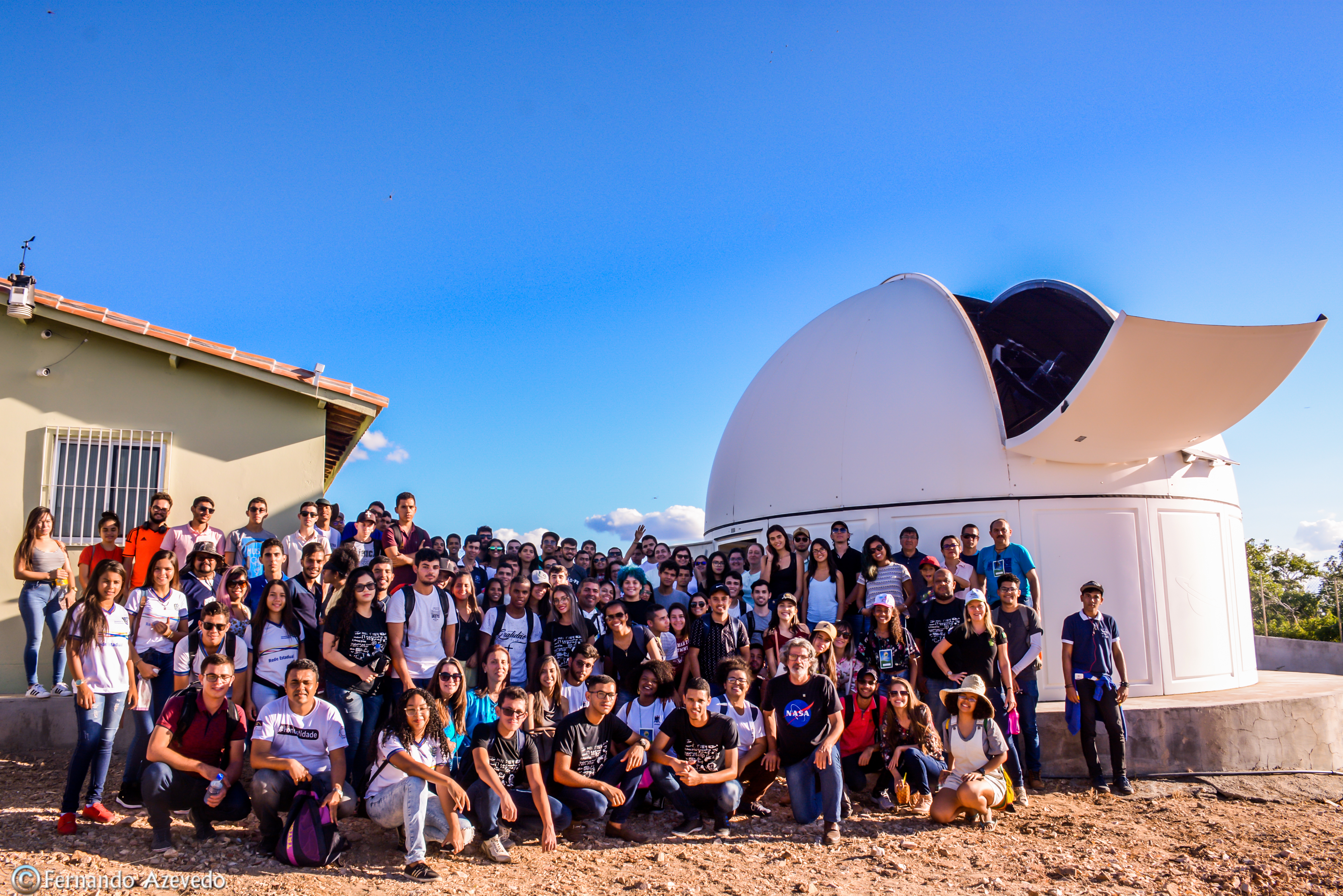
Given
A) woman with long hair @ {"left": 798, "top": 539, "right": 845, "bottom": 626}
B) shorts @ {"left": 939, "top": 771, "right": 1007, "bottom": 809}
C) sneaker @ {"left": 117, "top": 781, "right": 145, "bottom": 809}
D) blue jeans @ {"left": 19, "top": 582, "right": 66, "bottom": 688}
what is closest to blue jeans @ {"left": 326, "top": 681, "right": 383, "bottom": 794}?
sneaker @ {"left": 117, "top": 781, "right": 145, "bottom": 809}

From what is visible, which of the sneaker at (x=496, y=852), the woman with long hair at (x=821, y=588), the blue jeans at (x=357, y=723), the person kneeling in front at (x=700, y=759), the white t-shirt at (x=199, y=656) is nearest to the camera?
the sneaker at (x=496, y=852)

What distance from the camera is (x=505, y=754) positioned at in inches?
191

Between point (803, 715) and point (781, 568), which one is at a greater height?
point (781, 568)

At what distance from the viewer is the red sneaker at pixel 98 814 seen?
15.6 feet

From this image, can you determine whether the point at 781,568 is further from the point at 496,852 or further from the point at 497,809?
the point at 496,852

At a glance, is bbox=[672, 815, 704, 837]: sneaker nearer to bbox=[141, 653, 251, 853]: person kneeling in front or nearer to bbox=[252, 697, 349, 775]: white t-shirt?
bbox=[252, 697, 349, 775]: white t-shirt

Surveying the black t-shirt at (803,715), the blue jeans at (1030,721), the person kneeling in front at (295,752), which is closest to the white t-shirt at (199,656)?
the person kneeling in front at (295,752)

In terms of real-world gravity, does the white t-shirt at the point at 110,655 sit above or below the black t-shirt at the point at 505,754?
above

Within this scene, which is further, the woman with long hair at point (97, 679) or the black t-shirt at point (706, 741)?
the black t-shirt at point (706, 741)

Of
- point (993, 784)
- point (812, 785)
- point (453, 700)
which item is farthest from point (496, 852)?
point (993, 784)

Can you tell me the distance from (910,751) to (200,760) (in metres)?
4.49

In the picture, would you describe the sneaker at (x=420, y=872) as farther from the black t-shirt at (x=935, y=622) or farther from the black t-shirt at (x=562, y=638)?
the black t-shirt at (x=935, y=622)

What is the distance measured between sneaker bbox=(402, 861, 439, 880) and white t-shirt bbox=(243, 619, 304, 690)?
4.82 feet

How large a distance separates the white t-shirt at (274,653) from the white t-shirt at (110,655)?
668mm
